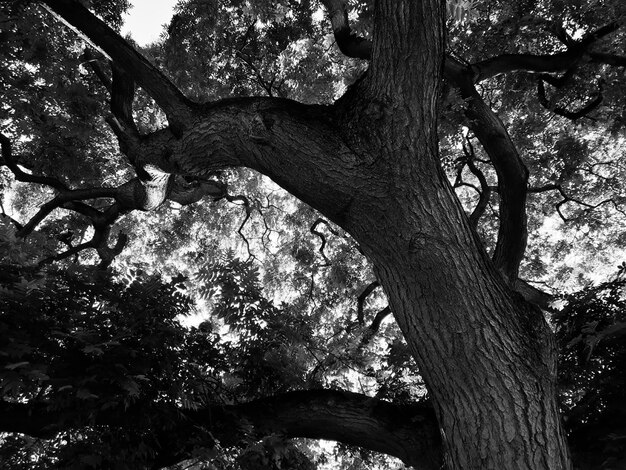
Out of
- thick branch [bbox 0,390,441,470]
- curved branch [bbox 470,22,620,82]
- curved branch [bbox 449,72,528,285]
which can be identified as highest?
curved branch [bbox 470,22,620,82]

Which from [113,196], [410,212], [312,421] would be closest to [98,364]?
[312,421]

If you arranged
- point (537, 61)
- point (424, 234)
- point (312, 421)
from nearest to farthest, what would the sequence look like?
point (424, 234), point (312, 421), point (537, 61)

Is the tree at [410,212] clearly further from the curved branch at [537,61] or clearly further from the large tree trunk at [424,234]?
the curved branch at [537,61]

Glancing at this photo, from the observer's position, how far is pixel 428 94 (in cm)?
340

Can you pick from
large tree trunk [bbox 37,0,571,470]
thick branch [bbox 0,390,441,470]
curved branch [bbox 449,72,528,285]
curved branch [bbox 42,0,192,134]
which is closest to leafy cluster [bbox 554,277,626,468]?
large tree trunk [bbox 37,0,571,470]

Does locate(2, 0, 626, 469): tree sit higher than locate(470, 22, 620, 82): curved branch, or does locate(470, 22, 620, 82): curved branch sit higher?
locate(470, 22, 620, 82): curved branch

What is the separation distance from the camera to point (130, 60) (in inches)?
176

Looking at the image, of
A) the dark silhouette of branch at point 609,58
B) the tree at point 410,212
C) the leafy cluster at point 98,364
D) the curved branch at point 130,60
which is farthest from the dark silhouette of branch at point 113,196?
the dark silhouette of branch at point 609,58

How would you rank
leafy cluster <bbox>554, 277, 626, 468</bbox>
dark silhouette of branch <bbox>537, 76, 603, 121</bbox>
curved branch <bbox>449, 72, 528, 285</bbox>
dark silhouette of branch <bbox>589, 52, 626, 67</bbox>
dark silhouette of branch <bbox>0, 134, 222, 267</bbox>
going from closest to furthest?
leafy cluster <bbox>554, 277, 626, 468</bbox>, curved branch <bbox>449, 72, 528, 285</bbox>, dark silhouette of branch <bbox>0, 134, 222, 267</bbox>, dark silhouette of branch <bbox>589, 52, 626, 67</bbox>, dark silhouette of branch <bbox>537, 76, 603, 121</bbox>

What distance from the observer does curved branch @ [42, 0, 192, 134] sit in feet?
13.8

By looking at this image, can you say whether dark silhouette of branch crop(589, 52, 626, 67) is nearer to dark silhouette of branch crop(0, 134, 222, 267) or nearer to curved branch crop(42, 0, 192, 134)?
curved branch crop(42, 0, 192, 134)

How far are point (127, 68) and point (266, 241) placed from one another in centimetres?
785

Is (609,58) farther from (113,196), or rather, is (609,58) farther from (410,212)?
(113,196)

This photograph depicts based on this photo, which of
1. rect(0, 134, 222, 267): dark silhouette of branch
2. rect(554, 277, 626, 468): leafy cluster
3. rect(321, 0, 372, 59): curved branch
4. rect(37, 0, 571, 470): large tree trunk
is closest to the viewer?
rect(37, 0, 571, 470): large tree trunk
